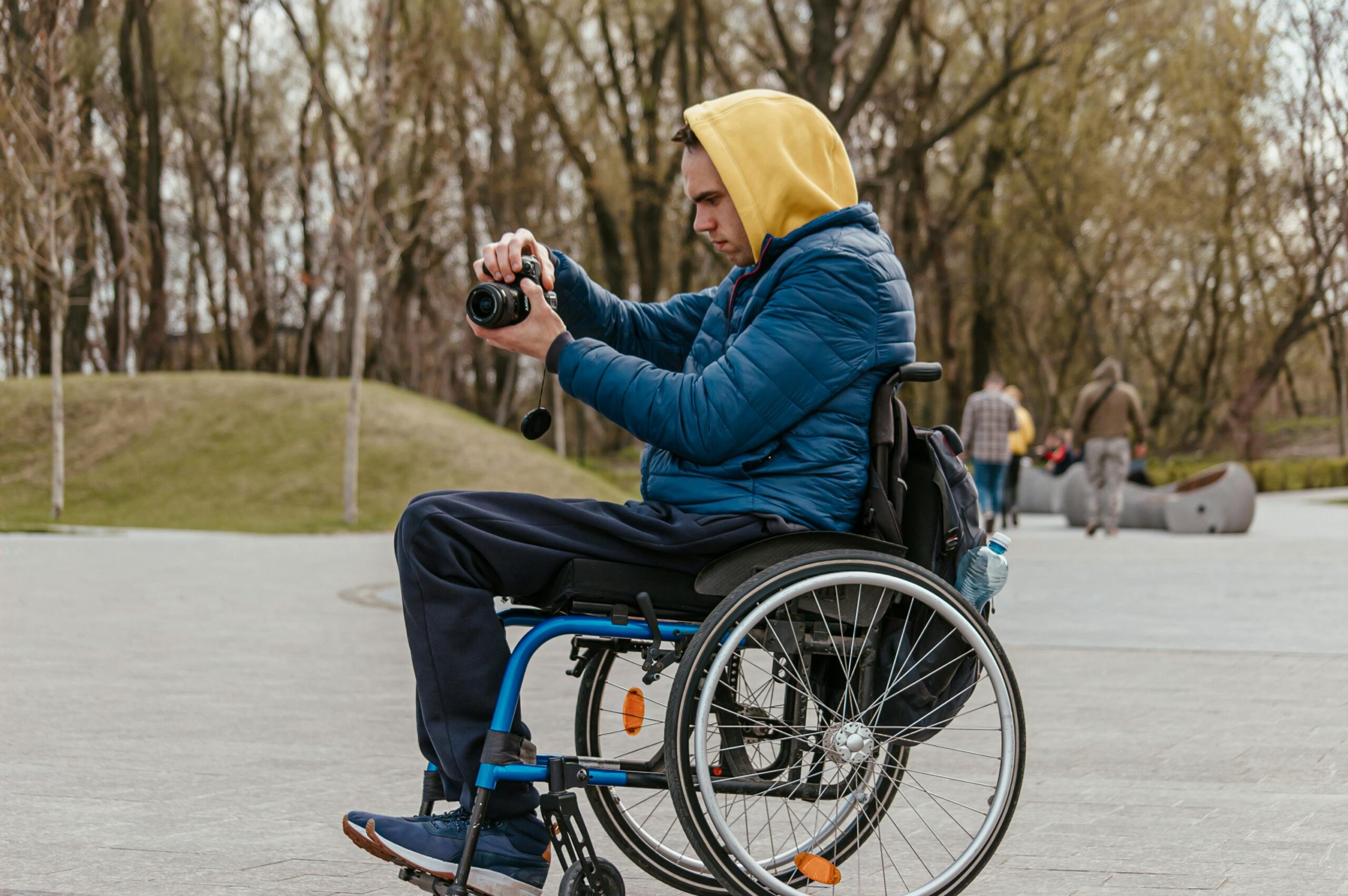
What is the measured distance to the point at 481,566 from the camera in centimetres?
290

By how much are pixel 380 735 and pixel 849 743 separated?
274cm

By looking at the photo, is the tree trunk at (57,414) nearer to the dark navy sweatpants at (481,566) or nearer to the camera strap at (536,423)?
the camera strap at (536,423)

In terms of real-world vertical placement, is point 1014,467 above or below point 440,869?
below

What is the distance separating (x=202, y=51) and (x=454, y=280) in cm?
847

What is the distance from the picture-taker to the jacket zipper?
3160 mm

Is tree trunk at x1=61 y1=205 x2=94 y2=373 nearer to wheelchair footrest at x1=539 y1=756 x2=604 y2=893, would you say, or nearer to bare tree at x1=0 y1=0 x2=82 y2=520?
bare tree at x1=0 y1=0 x2=82 y2=520

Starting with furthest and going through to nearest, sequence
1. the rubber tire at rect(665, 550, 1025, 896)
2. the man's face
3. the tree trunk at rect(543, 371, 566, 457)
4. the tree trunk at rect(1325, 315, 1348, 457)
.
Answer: the tree trunk at rect(1325, 315, 1348, 457) → the tree trunk at rect(543, 371, 566, 457) → the man's face → the rubber tire at rect(665, 550, 1025, 896)

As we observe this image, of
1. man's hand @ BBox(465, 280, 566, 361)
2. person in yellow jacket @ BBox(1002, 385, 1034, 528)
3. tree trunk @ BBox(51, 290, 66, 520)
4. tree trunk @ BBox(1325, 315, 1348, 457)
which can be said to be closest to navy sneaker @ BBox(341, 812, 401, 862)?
man's hand @ BBox(465, 280, 566, 361)

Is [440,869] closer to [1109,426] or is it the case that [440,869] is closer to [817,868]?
[817,868]

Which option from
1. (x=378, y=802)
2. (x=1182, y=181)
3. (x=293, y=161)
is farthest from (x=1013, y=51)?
(x=378, y=802)

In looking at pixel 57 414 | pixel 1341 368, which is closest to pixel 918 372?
pixel 57 414

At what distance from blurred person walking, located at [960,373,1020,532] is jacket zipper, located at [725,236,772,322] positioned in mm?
13220

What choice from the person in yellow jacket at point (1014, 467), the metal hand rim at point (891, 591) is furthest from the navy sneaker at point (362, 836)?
the person in yellow jacket at point (1014, 467)

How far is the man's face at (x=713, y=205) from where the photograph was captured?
3.21 m
